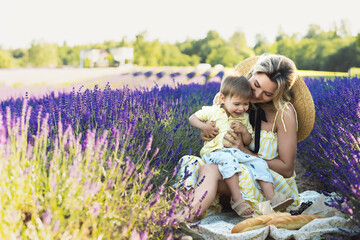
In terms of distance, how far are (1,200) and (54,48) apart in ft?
253

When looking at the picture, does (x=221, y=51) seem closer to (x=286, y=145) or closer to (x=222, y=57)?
(x=222, y=57)

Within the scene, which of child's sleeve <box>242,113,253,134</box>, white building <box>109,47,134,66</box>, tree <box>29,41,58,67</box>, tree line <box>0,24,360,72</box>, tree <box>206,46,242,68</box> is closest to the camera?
child's sleeve <box>242,113,253,134</box>

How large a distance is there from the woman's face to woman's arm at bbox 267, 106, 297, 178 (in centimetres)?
17

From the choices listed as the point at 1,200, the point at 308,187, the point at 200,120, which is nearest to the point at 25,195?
the point at 1,200

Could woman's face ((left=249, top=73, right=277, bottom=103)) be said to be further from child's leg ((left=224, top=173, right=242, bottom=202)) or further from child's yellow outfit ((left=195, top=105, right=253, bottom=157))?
child's leg ((left=224, top=173, right=242, bottom=202))

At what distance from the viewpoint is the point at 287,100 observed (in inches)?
120

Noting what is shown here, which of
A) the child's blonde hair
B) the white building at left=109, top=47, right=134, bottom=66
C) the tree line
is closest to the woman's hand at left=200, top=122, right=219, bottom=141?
the child's blonde hair

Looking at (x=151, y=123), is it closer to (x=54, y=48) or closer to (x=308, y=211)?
(x=308, y=211)

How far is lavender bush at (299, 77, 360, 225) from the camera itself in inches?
75.7

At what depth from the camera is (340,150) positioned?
2.67m

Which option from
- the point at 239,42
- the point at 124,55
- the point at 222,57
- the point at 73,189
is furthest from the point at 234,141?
the point at 239,42

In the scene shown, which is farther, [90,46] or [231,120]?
[90,46]

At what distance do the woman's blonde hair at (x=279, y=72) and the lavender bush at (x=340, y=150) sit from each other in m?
0.43

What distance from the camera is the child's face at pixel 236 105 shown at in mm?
2783
